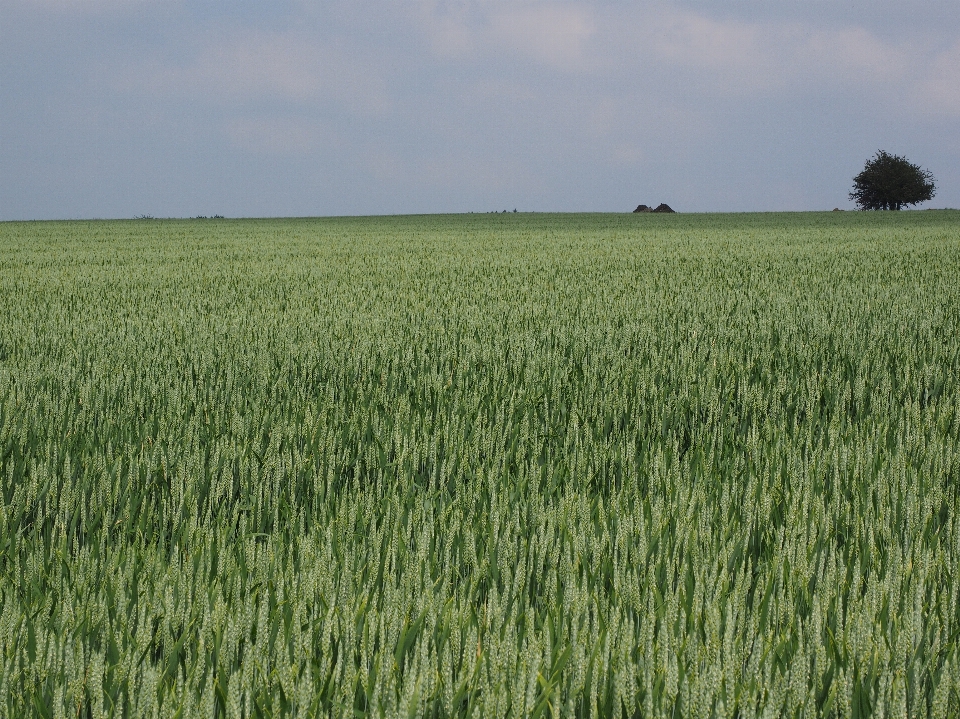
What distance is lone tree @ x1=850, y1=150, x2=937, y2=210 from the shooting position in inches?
2729

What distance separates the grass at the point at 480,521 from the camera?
125cm

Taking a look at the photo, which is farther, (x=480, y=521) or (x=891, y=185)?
(x=891, y=185)

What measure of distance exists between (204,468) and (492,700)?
1507 mm

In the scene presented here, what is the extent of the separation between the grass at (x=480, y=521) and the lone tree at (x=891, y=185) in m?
72.3

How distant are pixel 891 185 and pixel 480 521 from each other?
252 ft

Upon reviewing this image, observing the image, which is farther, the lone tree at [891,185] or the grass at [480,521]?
the lone tree at [891,185]

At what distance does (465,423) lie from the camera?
106 inches

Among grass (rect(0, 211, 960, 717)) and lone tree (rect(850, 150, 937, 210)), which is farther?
lone tree (rect(850, 150, 937, 210))

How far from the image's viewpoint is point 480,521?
188 cm

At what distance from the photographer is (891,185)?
69.9m

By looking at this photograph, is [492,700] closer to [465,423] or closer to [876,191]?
[465,423]

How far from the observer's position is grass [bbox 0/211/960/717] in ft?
4.10

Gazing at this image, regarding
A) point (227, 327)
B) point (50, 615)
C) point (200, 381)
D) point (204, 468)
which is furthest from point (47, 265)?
point (50, 615)

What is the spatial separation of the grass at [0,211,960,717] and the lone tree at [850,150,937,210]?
7234 cm
